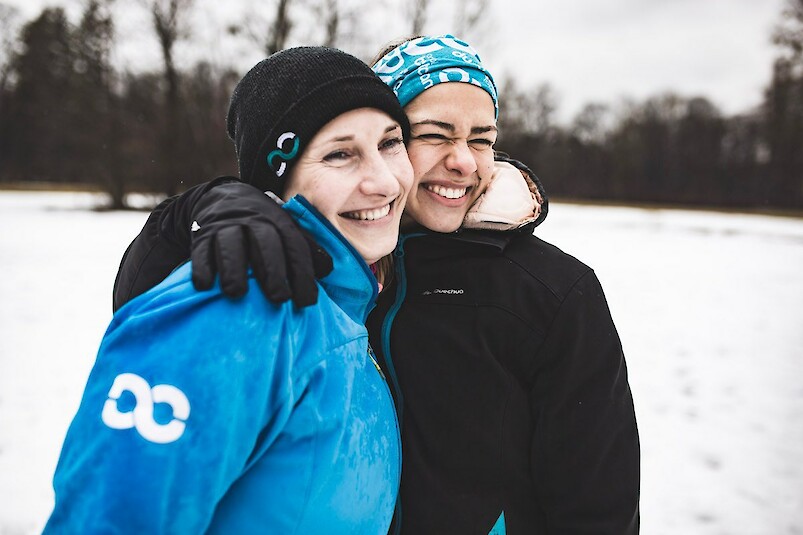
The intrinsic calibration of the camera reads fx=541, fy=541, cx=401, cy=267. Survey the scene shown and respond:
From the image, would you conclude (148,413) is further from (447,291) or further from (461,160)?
(461,160)

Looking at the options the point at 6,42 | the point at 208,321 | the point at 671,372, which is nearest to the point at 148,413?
the point at 208,321

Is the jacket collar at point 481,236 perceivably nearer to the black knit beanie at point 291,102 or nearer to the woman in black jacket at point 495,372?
the woman in black jacket at point 495,372

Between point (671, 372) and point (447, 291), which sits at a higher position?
point (447, 291)

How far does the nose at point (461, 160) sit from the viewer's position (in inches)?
63.5

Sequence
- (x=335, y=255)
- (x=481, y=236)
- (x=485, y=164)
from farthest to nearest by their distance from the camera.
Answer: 1. (x=485, y=164)
2. (x=481, y=236)
3. (x=335, y=255)

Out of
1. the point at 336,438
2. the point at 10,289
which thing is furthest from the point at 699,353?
the point at 10,289

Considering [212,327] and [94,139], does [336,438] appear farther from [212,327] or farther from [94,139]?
[94,139]

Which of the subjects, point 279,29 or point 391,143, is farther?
point 279,29

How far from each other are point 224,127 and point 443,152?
19636mm

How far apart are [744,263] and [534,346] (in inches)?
471

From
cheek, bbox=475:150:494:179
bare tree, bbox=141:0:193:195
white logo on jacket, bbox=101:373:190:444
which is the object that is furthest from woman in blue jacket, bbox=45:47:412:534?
bare tree, bbox=141:0:193:195

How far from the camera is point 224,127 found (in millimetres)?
19562

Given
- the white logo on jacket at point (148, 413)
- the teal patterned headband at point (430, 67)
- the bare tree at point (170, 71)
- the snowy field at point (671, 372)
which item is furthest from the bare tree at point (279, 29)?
the white logo on jacket at point (148, 413)

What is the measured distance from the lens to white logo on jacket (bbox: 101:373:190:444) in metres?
0.87
